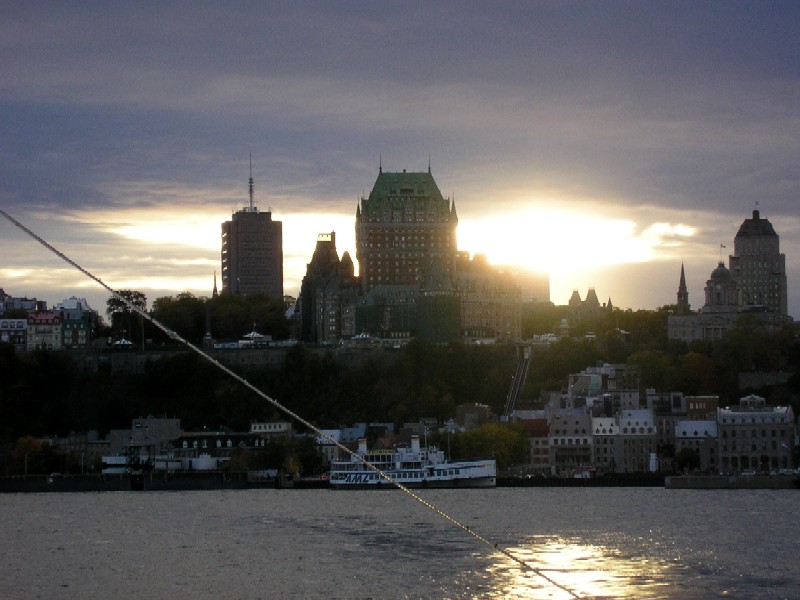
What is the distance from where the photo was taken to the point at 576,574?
74.2 metres

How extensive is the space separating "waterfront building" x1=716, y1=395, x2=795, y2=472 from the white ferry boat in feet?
58.2

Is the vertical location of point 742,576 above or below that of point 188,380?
below

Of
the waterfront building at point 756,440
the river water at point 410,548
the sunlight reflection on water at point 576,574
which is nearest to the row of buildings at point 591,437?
the waterfront building at point 756,440

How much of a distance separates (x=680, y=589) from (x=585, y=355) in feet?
428

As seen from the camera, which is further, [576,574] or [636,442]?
[636,442]

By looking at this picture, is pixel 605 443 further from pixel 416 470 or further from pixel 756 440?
pixel 416 470

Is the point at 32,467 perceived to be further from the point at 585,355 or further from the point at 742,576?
the point at 742,576

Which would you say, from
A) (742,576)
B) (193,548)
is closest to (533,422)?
(193,548)

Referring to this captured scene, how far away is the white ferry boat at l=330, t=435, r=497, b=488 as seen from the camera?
14662 cm

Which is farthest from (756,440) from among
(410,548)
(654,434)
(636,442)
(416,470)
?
(410,548)

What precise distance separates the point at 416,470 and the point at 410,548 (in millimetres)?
62787

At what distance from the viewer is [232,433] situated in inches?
7032

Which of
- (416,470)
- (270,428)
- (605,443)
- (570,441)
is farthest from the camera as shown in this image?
(270,428)

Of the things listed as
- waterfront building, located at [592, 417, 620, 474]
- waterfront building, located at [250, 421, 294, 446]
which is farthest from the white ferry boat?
waterfront building, located at [250, 421, 294, 446]
